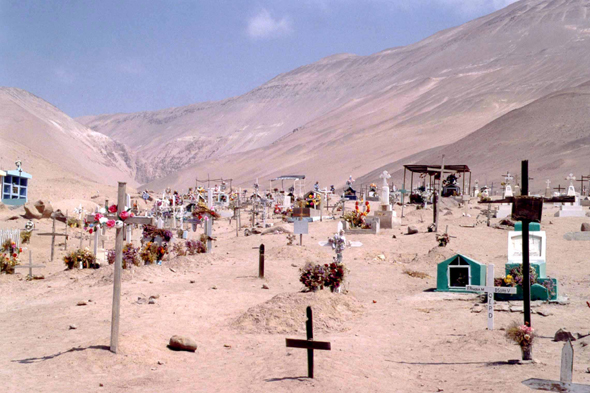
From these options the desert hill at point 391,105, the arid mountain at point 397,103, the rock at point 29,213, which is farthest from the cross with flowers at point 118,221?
the desert hill at point 391,105

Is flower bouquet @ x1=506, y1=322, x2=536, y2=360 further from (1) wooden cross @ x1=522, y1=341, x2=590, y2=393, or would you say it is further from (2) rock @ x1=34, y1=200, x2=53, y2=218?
(2) rock @ x1=34, y1=200, x2=53, y2=218

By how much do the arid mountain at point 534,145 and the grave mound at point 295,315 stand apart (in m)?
51.9

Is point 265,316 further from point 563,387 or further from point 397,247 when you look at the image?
point 397,247

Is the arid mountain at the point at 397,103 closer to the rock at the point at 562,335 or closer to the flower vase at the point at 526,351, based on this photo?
the rock at the point at 562,335

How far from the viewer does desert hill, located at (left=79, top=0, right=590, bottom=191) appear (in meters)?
104

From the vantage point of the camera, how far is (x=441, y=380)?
7621 mm

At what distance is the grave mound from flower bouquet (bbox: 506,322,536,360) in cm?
329

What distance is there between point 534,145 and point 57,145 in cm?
7462

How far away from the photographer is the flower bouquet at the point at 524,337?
7.87 m

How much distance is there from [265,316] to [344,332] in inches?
54.4

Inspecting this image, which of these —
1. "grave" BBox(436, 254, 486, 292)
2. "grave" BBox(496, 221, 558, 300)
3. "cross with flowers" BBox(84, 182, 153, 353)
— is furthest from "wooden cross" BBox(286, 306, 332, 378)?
"grave" BBox(436, 254, 486, 292)

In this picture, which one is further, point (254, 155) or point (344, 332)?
point (254, 155)

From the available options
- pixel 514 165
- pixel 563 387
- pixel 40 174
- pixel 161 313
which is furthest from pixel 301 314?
pixel 514 165

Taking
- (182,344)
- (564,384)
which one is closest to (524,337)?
(564,384)
